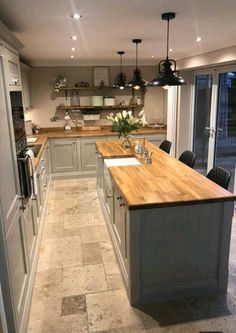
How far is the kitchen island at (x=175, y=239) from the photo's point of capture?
2229mm

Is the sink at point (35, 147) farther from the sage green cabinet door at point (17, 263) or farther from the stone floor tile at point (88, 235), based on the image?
the sage green cabinet door at point (17, 263)

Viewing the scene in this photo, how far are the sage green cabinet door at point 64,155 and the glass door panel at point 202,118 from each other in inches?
96.7

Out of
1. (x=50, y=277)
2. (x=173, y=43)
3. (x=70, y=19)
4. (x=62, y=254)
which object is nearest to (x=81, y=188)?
(x=62, y=254)

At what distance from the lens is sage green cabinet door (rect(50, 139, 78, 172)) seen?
5562mm

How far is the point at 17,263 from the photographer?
210 centimetres

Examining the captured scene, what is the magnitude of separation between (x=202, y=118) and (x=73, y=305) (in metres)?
4.09

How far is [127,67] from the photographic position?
243 inches

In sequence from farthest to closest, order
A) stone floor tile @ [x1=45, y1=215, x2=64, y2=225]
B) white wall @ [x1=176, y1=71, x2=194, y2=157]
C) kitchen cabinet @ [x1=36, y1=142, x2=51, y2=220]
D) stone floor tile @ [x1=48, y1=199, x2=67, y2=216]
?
white wall @ [x1=176, y1=71, x2=194, y2=157] < stone floor tile @ [x1=48, y1=199, x2=67, y2=216] < stone floor tile @ [x1=45, y1=215, x2=64, y2=225] < kitchen cabinet @ [x1=36, y1=142, x2=51, y2=220]

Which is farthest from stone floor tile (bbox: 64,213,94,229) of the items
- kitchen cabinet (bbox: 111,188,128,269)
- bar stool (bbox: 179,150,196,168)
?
bar stool (bbox: 179,150,196,168)

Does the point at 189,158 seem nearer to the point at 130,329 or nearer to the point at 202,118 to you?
the point at 202,118


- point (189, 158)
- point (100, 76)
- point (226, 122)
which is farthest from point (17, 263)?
point (100, 76)

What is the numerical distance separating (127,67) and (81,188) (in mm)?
2904

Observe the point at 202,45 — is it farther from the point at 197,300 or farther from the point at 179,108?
the point at 197,300

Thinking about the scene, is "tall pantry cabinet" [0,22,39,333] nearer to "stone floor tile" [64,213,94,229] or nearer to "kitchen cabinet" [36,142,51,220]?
"kitchen cabinet" [36,142,51,220]
